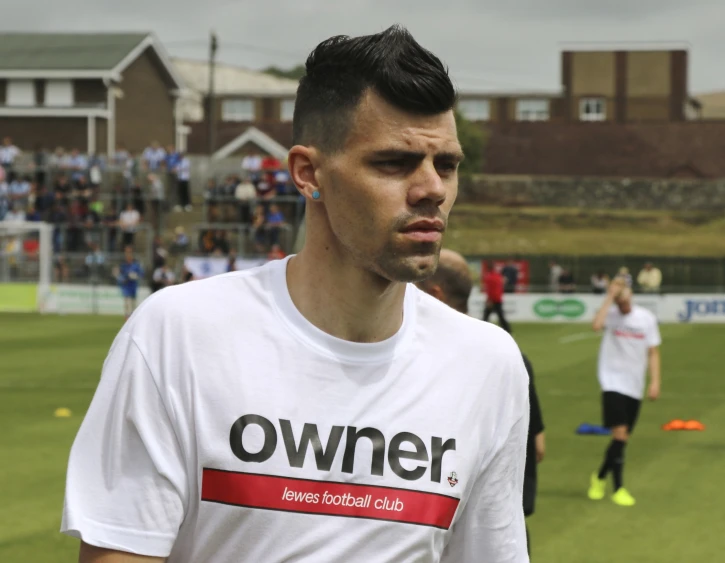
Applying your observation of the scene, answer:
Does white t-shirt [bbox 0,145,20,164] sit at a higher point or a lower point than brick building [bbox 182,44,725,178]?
lower

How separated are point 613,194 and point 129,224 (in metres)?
41.1

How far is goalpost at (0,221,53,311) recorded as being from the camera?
3941 centimetres

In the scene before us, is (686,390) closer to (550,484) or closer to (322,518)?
(550,484)

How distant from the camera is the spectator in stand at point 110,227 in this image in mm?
41781

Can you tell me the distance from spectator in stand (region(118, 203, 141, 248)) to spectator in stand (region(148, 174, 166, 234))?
169 cm

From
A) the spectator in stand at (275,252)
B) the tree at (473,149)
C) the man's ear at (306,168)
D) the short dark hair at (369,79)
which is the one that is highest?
the tree at (473,149)

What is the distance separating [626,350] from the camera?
39.3 feet

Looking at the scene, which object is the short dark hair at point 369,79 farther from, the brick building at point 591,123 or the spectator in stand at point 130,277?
the brick building at point 591,123

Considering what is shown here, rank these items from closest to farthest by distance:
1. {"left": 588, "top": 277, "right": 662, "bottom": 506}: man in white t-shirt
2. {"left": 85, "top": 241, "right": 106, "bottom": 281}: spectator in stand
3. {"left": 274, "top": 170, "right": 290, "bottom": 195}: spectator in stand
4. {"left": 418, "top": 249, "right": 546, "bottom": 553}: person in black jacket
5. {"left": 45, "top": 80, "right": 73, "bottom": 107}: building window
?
{"left": 418, "top": 249, "right": 546, "bottom": 553}: person in black jacket < {"left": 588, "top": 277, "right": 662, "bottom": 506}: man in white t-shirt < {"left": 85, "top": 241, "right": 106, "bottom": 281}: spectator in stand < {"left": 274, "top": 170, "right": 290, "bottom": 195}: spectator in stand < {"left": 45, "top": 80, "right": 73, "bottom": 107}: building window

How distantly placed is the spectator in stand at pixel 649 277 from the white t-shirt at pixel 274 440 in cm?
4397

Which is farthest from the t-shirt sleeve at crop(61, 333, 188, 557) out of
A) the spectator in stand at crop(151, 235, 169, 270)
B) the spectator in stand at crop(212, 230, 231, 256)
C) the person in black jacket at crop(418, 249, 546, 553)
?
the spectator in stand at crop(212, 230, 231, 256)

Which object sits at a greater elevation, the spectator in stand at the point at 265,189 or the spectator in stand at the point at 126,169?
the spectator in stand at the point at 126,169

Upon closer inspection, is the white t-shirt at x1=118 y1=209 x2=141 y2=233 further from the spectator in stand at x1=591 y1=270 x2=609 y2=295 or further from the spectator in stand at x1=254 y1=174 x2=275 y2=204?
the spectator in stand at x1=591 y1=270 x2=609 y2=295

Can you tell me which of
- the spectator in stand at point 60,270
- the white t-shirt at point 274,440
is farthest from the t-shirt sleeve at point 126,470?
the spectator in stand at point 60,270
